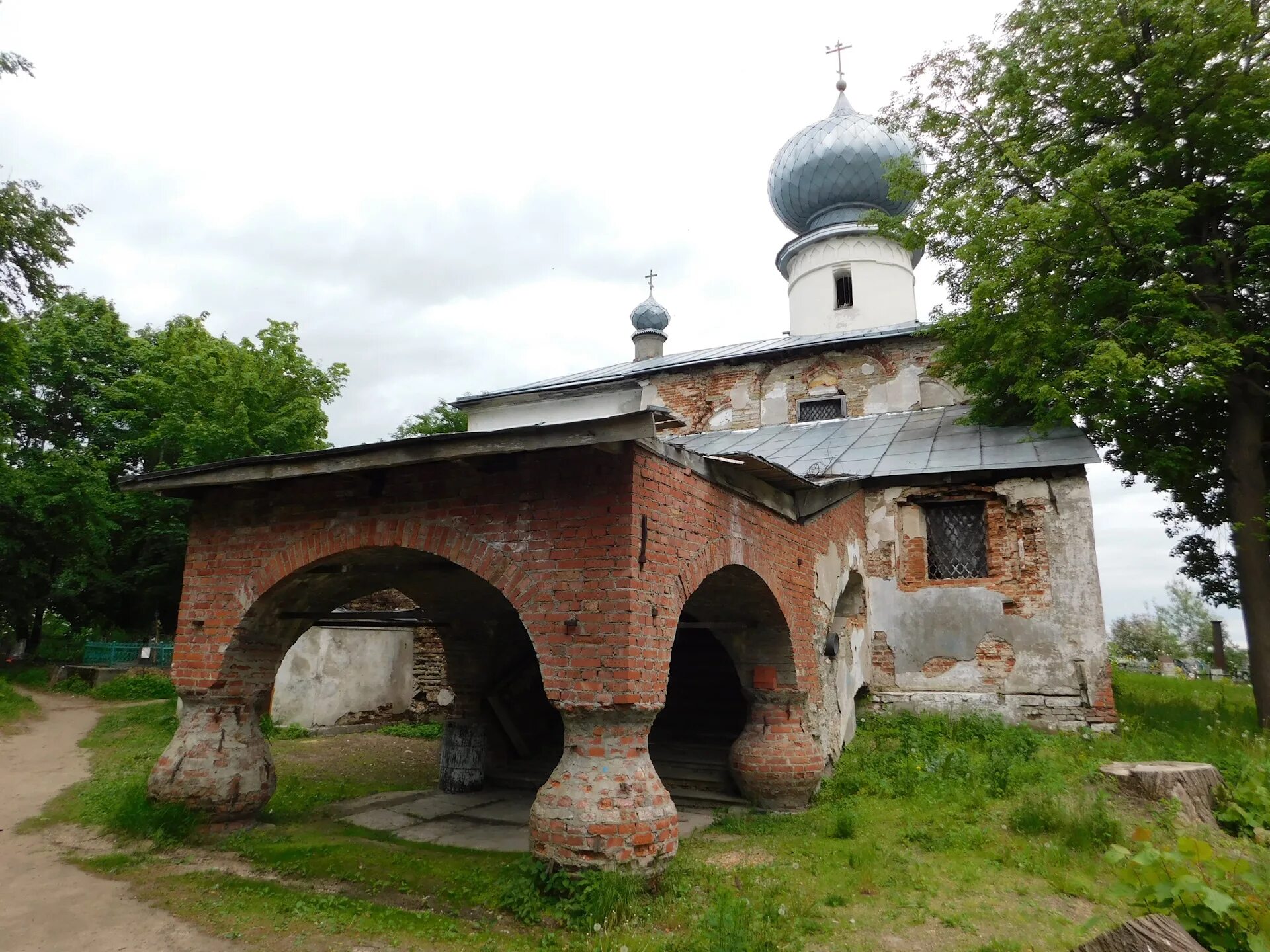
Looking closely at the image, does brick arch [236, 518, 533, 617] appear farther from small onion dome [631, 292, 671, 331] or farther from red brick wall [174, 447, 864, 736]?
small onion dome [631, 292, 671, 331]

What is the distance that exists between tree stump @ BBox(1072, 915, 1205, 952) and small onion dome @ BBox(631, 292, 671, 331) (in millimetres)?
18819

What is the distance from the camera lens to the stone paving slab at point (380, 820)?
6.97 m

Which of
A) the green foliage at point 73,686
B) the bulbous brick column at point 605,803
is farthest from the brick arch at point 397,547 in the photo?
the green foliage at point 73,686

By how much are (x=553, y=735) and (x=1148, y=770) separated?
20.1 ft

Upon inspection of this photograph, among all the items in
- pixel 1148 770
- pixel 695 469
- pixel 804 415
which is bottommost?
pixel 1148 770

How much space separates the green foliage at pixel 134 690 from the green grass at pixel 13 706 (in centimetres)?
188

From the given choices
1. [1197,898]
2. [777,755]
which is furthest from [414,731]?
[1197,898]

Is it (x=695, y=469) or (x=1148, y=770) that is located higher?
(x=695, y=469)

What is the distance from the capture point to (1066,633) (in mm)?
10023

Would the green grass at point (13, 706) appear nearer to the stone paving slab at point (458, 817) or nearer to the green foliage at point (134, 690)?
the green foliage at point (134, 690)

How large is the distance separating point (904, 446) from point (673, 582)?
781 centimetres

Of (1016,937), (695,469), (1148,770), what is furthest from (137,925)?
(1148,770)

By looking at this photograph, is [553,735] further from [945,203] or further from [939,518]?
[945,203]

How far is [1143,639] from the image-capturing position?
3822cm
